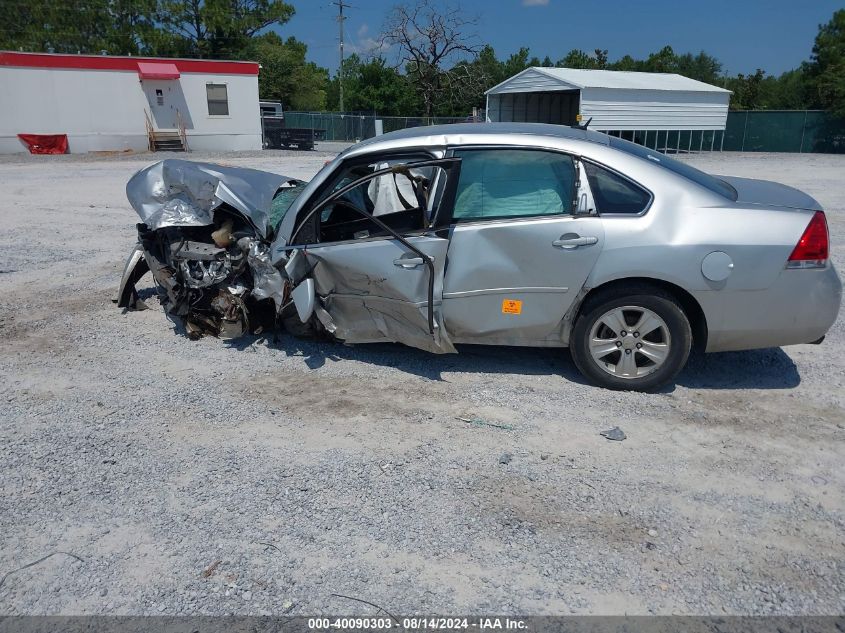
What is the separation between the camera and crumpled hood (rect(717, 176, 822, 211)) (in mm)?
4410

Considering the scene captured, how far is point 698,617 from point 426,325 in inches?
98.2

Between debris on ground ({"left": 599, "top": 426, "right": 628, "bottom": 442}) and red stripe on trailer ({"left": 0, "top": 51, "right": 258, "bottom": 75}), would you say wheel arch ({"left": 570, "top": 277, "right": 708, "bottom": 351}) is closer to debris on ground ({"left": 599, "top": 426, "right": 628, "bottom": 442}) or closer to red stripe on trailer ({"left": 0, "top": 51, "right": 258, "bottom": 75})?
debris on ground ({"left": 599, "top": 426, "right": 628, "bottom": 442})

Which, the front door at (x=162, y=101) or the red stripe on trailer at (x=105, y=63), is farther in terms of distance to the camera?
the front door at (x=162, y=101)

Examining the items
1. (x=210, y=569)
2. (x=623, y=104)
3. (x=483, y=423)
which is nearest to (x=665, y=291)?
(x=483, y=423)

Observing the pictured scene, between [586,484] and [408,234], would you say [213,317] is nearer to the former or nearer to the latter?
[408,234]

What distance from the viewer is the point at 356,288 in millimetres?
4781

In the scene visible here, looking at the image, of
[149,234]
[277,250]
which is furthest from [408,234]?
[149,234]

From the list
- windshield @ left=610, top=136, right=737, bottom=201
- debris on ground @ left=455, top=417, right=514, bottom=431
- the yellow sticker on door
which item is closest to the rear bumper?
windshield @ left=610, top=136, right=737, bottom=201

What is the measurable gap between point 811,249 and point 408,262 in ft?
8.30

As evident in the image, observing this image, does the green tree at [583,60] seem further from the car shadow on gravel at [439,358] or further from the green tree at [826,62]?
the car shadow on gravel at [439,358]

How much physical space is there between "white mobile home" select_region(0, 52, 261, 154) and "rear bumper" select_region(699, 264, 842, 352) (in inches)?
1207

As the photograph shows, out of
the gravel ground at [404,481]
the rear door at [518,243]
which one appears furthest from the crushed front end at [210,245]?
the rear door at [518,243]

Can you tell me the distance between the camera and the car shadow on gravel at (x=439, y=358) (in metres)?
4.98

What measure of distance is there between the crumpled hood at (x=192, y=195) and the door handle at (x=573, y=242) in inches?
89.3
